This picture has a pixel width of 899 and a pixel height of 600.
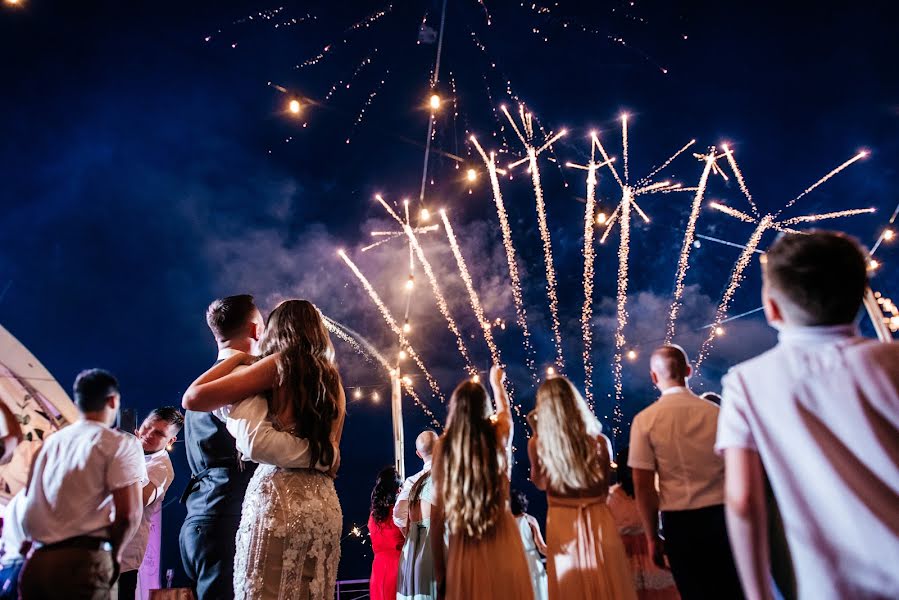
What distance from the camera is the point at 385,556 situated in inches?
303

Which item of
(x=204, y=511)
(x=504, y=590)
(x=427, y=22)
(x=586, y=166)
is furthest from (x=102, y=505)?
(x=586, y=166)

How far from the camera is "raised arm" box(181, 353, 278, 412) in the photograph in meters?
2.89

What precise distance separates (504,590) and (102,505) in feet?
9.40

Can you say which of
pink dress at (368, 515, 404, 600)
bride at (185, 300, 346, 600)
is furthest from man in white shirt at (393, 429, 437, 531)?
bride at (185, 300, 346, 600)

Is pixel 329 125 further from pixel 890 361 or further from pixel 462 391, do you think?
pixel 890 361

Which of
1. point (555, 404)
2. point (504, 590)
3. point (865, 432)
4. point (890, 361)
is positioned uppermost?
point (555, 404)

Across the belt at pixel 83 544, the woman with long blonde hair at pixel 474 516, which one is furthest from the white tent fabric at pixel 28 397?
the woman with long blonde hair at pixel 474 516

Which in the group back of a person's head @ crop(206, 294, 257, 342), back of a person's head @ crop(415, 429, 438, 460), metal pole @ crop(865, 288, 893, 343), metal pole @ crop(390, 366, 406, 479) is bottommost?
back of a person's head @ crop(415, 429, 438, 460)

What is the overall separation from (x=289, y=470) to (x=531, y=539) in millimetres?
5416

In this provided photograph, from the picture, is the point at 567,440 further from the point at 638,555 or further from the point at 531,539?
the point at 531,539

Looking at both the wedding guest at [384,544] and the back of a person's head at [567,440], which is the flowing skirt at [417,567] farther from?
the back of a person's head at [567,440]

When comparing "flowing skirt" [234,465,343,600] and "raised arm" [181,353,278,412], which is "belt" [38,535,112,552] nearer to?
"flowing skirt" [234,465,343,600]

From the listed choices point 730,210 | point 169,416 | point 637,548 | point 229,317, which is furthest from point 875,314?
point 730,210

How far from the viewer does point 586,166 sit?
1477 cm
